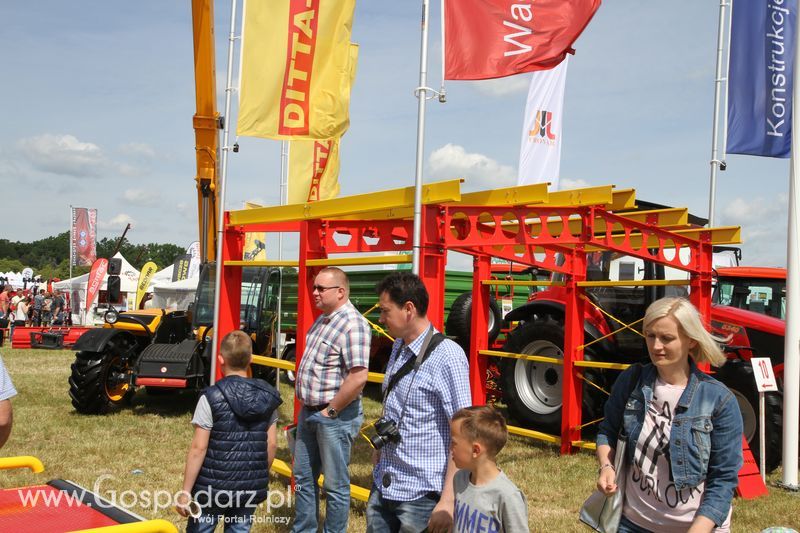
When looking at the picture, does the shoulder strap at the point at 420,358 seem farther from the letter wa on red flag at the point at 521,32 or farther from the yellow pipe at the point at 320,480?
the letter wa on red flag at the point at 521,32

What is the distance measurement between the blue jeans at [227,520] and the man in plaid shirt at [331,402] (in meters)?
0.63

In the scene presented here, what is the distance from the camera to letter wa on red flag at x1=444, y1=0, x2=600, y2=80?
533cm

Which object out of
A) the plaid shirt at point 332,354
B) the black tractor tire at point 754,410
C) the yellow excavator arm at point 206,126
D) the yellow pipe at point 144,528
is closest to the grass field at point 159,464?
the black tractor tire at point 754,410

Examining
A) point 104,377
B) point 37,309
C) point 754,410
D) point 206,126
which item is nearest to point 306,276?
point 754,410

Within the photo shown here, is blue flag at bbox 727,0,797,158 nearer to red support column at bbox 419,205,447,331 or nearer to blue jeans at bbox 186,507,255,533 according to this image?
red support column at bbox 419,205,447,331

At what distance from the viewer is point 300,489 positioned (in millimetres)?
4203

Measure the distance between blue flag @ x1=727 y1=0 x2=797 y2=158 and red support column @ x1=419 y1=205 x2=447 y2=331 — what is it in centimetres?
670

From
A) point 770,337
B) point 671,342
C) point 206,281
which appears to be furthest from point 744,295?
point 671,342

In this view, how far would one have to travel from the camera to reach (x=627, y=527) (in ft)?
8.45

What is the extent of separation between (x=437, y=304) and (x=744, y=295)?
5.84 meters

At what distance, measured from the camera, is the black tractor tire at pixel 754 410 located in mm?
6977

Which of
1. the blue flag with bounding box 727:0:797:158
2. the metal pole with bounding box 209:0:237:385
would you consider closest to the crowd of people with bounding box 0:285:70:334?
the metal pole with bounding box 209:0:237:385

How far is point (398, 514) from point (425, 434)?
1.11 ft

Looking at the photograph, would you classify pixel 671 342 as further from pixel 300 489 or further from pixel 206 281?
pixel 206 281
